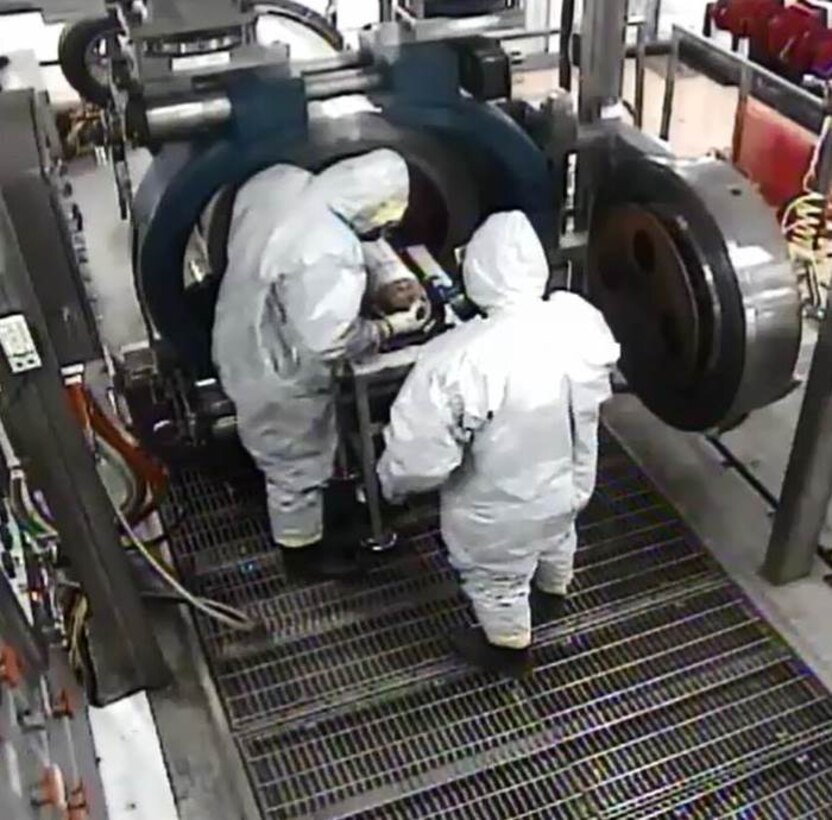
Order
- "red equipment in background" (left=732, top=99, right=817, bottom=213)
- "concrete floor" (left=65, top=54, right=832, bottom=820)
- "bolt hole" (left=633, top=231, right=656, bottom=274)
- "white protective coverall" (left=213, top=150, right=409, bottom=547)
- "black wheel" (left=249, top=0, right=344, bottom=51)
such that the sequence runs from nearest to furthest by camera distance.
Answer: "white protective coverall" (left=213, top=150, right=409, bottom=547), "concrete floor" (left=65, top=54, right=832, bottom=820), "bolt hole" (left=633, top=231, right=656, bottom=274), "black wheel" (left=249, top=0, right=344, bottom=51), "red equipment in background" (left=732, top=99, right=817, bottom=213)

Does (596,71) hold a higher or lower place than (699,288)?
higher

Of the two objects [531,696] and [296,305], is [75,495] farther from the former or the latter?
[531,696]

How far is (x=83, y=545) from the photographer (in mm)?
2447

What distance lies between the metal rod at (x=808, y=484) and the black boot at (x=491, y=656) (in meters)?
0.73

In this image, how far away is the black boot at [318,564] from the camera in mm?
3020

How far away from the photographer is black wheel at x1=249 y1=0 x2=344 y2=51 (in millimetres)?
4234

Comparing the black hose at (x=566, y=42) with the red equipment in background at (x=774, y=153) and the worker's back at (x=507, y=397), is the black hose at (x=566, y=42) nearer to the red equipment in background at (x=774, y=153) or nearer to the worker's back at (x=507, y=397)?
the red equipment in background at (x=774, y=153)

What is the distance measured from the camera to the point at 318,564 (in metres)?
3.03

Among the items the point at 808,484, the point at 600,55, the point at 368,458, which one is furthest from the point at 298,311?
the point at 600,55

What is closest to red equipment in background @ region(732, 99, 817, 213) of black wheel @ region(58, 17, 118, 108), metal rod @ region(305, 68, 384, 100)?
metal rod @ region(305, 68, 384, 100)

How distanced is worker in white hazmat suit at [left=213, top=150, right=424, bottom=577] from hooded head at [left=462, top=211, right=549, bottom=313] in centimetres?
32

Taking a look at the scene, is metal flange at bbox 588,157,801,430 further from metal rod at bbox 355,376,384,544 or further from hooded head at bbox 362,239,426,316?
metal rod at bbox 355,376,384,544

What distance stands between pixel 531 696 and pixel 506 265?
1065 millimetres

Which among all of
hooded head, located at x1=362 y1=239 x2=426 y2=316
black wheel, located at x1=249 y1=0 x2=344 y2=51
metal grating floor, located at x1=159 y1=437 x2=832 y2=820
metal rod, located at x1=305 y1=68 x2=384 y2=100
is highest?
metal rod, located at x1=305 y1=68 x2=384 y2=100
